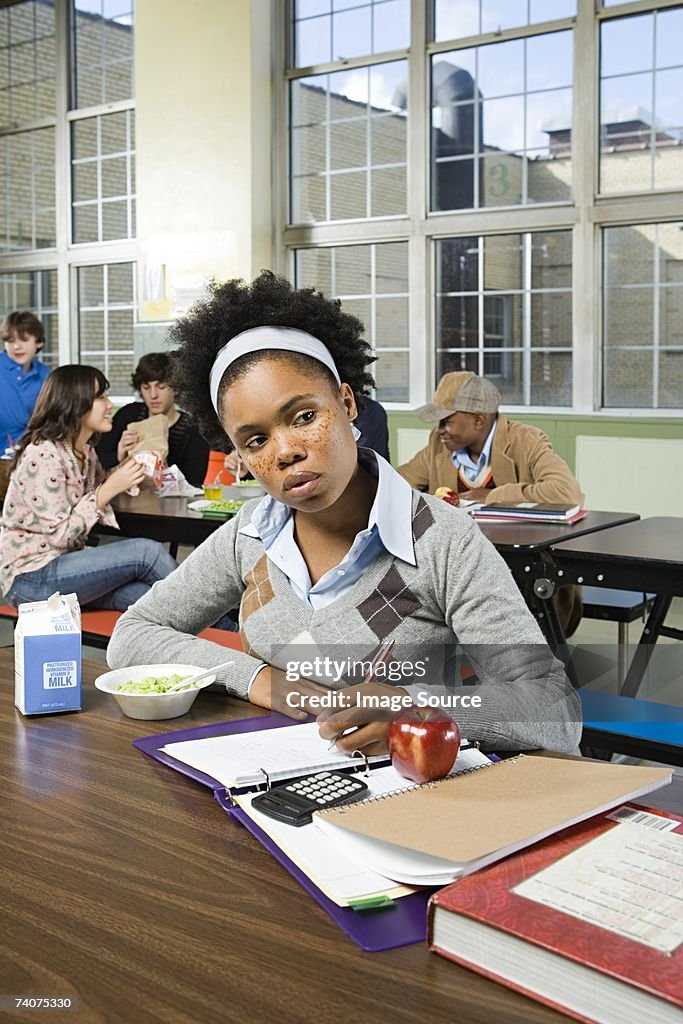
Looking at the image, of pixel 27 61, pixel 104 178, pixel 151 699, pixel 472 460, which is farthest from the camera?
pixel 27 61

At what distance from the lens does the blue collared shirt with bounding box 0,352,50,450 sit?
253 inches

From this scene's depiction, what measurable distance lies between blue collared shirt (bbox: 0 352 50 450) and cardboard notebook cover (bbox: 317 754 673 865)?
18.8 ft

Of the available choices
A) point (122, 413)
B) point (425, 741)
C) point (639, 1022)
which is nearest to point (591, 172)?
point (122, 413)

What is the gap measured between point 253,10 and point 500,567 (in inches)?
246

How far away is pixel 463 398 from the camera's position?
13.1 feet

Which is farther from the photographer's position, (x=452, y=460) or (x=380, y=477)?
(x=452, y=460)

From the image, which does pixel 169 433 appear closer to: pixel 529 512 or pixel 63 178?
pixel 529 512

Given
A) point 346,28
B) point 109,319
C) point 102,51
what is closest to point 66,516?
point 346,28

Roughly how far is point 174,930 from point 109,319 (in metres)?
7.65

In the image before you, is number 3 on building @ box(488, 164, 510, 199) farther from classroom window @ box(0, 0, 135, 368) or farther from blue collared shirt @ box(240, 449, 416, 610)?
blue collared shirt @ box(240, 449, 416, 610)

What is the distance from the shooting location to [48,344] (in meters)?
8.52

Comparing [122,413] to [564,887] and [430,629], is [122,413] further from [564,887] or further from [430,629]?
[564,887]

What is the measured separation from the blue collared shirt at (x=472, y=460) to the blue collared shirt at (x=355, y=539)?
7.89 feet

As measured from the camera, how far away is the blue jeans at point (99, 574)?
146 inches
